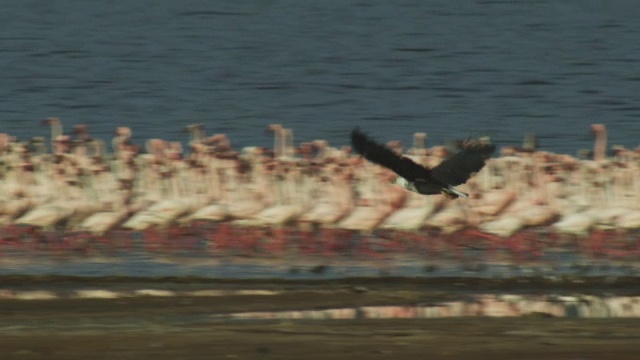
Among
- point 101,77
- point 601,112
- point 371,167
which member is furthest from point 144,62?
point 371,167

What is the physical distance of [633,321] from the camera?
14867 mm

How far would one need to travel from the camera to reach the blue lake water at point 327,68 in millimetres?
30781

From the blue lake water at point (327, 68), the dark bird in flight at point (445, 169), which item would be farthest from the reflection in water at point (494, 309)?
the blue lake water at point (327, 68)

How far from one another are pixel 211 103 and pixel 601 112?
583 cm

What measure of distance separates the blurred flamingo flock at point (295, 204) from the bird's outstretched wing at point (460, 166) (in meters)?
4.57

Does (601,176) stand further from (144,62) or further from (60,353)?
(144,62)

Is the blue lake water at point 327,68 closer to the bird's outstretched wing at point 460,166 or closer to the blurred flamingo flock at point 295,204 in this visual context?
the blurred flamingo flock at point 295,204

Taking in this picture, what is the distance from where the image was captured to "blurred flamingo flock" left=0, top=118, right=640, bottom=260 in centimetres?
2066

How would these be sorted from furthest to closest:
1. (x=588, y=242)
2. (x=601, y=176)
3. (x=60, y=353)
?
(x=601, y=176) < (x=588, y=242) < (x=60, y=353)

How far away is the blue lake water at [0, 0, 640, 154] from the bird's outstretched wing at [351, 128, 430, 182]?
13310 mm

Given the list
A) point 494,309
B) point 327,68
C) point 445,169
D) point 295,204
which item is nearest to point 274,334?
point 445,169

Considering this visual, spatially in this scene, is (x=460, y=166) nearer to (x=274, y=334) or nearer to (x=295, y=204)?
(x=274, y=334)

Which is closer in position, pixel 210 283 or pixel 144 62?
pixel 210 283

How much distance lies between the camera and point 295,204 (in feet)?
73.8
